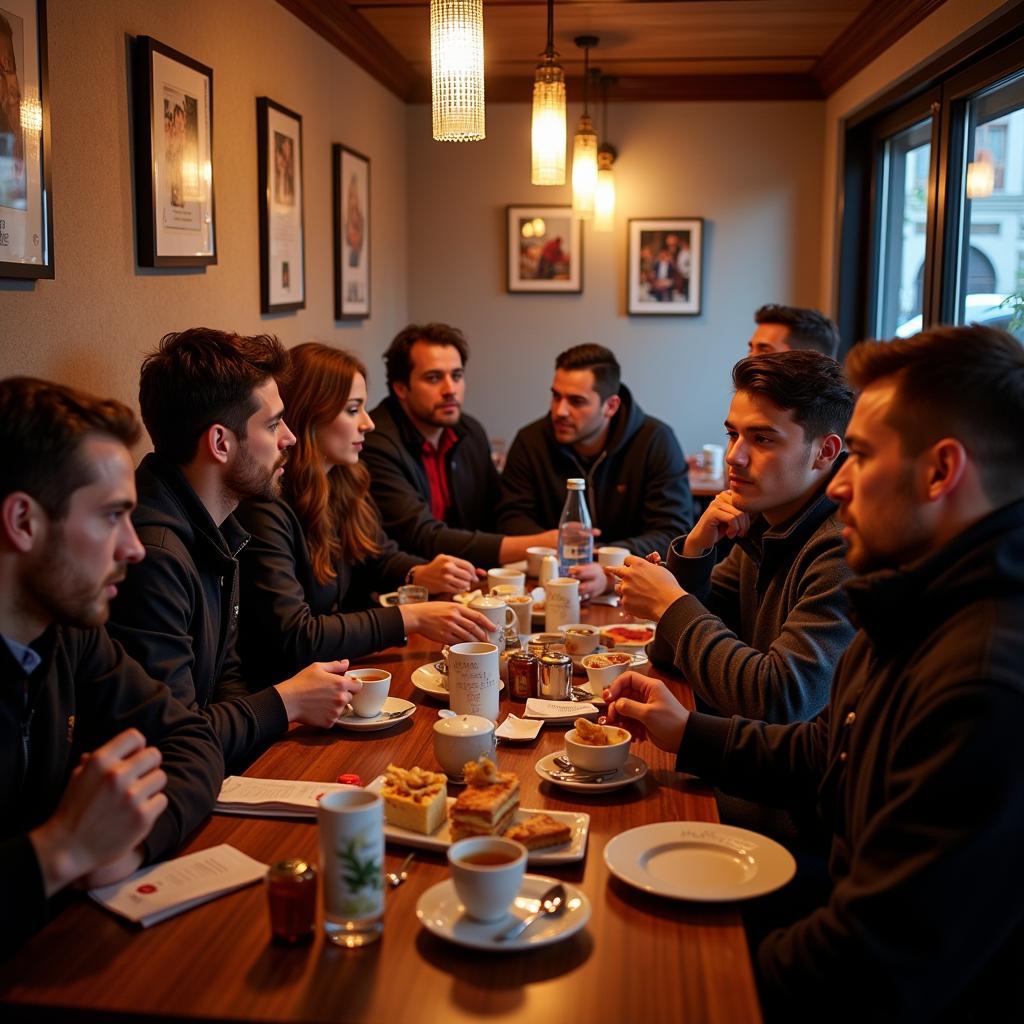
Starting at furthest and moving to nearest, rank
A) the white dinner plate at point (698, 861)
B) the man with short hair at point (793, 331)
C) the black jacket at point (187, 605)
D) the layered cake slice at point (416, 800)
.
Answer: the man with short hair at point (793, 331) < the black jacket at point (187, 605) < the layered cake slice at point (416, 800) < the white dinner plate at point (698, 861)

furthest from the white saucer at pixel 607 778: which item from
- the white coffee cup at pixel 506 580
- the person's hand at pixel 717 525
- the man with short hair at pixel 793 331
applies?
the man with short hair at pixel 793 331

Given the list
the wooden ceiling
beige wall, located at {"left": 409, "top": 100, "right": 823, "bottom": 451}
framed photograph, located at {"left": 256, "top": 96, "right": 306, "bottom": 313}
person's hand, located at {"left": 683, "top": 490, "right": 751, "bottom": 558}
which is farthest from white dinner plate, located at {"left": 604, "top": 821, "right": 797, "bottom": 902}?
beige wall, located at {"left": 409, "top": 100, "right": 823, "bottom": 451}

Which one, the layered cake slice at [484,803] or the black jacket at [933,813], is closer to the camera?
the black jacket at [933,813]

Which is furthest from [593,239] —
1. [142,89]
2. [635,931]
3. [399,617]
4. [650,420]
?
[635,931]

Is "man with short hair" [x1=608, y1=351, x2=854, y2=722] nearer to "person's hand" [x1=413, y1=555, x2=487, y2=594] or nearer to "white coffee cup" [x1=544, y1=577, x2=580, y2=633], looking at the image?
"white coffee cup" [x1=544, y1=577, x2=580, y2=633]

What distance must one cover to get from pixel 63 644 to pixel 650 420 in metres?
2.85

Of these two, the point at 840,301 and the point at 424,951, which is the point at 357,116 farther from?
the point at 424,951

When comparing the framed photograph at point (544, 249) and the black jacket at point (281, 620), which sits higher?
the framed photograph at point (544, 249)

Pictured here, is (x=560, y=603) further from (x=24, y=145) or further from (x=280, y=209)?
(x=280, y=209)

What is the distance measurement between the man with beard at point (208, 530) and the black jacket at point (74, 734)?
193mm

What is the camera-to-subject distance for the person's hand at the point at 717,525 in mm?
2547

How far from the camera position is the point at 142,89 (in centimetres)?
279

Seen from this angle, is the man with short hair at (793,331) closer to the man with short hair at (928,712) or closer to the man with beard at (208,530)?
the man with beard at (208,530)

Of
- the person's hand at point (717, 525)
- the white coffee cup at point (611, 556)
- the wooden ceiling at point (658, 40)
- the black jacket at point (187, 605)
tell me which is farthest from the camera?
the wooden ceiling at point (658, 40)
